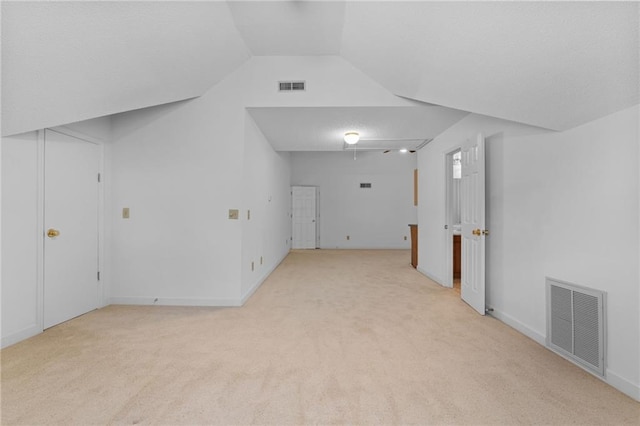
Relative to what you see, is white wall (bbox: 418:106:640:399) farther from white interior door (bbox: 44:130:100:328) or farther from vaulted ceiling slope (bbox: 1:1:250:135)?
white interior door (bbox: 44:130:100:328)

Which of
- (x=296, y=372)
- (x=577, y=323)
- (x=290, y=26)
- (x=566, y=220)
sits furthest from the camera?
(x=290, y=26)

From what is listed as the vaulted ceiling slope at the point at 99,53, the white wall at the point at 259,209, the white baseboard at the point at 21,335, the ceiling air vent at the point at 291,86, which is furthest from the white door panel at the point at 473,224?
the white baseboard at the point at 21,335

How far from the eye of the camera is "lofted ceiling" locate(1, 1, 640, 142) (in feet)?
5.63

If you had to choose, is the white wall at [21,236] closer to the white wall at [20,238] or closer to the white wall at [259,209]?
the white wall at [20,238]

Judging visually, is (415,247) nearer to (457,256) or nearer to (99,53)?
(457,256)

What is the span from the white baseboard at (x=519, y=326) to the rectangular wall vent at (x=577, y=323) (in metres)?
0.10

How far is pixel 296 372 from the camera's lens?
2.13 m

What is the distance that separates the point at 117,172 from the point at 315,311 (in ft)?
9.71

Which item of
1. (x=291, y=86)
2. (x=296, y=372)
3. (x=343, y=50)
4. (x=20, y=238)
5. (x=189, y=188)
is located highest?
(x=343, y=50)

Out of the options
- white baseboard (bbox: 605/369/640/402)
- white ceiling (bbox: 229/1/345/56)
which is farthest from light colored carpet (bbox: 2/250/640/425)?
white ceiling (bbox: 229/1/345/56)

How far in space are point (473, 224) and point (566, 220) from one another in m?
1.19

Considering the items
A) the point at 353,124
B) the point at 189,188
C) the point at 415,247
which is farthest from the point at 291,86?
the point at 415,247

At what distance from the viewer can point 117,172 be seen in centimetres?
373

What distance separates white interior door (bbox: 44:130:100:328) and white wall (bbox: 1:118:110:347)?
9cm
